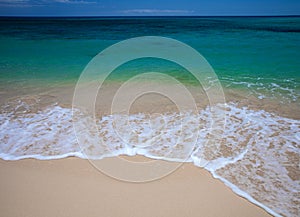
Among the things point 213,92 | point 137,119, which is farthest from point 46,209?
point 213,92

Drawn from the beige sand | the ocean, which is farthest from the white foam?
the beige sand

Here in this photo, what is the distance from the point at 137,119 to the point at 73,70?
6852 mm

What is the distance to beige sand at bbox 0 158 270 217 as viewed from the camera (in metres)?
2.80

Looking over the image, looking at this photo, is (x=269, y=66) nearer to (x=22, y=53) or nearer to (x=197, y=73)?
(x=197, y=73)

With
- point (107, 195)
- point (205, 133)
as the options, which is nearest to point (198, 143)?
point (205, 133)

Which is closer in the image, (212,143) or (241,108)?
(212,143)

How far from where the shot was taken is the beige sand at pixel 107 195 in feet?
9.18

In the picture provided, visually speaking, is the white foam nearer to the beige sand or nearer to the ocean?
the ocean

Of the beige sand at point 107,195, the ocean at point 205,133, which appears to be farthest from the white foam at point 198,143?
the beige sand at point 107,195

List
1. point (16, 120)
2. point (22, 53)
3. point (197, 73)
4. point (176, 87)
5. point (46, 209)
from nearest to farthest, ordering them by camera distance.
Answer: point (46, 209) → point (16, 120) → point (176, 87) → point (197, 73) → point (22, 53)

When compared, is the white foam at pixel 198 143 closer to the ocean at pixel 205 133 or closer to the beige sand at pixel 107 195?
the ocean at pixel 205 133

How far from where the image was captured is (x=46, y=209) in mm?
2803

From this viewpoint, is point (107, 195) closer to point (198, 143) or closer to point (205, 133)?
point (198, 143)

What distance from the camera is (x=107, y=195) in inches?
119
